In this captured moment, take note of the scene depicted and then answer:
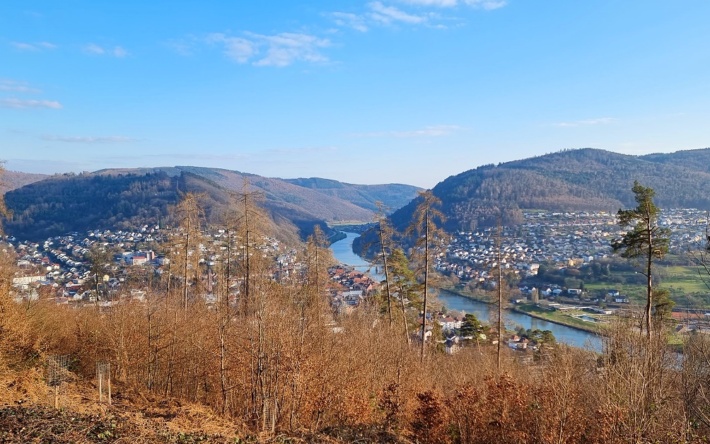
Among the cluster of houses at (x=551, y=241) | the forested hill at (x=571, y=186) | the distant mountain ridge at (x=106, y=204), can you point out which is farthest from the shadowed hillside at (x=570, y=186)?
the distant mountain ridge at (x=106, y=204)

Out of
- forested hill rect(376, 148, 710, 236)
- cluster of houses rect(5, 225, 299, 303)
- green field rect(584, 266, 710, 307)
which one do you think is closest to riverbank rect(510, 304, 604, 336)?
green field rect(584, 266, 710, 307)

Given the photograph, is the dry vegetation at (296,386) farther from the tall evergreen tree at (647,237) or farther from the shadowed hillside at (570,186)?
the shadowed hillside at (570,186)

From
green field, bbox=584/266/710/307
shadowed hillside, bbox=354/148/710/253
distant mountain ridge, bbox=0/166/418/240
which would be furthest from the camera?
shadowed hillside, bbox=354/148/710/253

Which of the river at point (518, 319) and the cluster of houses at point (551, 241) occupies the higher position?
→ the cluster of houses at point (551, 241)

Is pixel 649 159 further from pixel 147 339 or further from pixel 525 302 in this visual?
pixel 147 339

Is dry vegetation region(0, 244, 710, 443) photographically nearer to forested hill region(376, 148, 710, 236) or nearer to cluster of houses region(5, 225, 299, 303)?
cluster of houses region(5, 225, 299, 303)

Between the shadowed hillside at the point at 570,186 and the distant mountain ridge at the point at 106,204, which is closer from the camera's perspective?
the distant mountain ridge at the point at 106,204

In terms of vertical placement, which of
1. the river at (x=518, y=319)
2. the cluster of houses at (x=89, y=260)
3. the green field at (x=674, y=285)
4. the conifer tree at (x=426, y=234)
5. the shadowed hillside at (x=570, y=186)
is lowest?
the river at (x=518, y=319)

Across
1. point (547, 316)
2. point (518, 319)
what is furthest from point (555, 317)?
point (518, 319)
